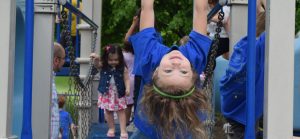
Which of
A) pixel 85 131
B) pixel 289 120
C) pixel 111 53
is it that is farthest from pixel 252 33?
pixel 111 53

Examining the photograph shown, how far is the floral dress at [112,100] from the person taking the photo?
6.02 metres

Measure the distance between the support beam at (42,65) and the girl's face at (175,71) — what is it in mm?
615

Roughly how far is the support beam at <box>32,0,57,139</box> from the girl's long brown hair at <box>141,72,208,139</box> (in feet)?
1.84

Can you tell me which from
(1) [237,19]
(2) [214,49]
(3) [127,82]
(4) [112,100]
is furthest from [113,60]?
(2) [214,49]

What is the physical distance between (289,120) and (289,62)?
0.26m

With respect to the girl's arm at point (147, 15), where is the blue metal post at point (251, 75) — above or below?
below

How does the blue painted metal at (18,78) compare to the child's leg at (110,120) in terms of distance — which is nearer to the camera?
the blue painted metal at (18,78)

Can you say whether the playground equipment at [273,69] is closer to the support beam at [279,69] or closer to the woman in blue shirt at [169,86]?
the support beam at [279,69]

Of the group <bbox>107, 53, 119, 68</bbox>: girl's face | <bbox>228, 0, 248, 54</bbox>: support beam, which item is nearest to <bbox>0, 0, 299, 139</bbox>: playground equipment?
<bbox>228, 0, 248, 54</bbox>: support beam

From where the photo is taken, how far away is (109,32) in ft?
36.1

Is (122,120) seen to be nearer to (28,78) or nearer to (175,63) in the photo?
(175,63)

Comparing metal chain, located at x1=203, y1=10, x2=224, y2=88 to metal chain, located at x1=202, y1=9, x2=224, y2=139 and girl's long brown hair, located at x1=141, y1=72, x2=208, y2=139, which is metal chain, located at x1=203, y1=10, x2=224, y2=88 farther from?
girl's long brown hair, located at x1=141, y1=72, x2=208, y2=139

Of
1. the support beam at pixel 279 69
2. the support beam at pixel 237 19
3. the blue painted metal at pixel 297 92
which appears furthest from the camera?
the blue painted metal at pixel 297 92

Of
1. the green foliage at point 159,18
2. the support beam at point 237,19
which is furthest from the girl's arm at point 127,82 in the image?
the green foliage at point 159,18
